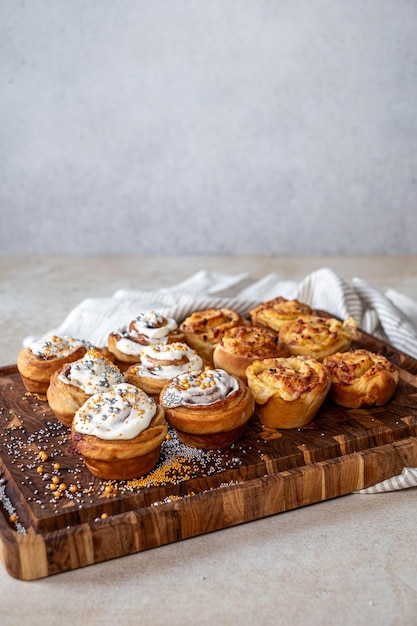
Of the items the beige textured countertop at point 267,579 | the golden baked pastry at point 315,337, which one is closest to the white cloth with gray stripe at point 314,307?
the golden baked pastry at point 315,337

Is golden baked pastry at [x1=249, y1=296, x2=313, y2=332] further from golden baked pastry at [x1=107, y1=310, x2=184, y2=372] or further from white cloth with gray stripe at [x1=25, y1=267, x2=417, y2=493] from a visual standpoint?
golden baked pastry at [x1=107, y1=310, x2=184, y2=372]

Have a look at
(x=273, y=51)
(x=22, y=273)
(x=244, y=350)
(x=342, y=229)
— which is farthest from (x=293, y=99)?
(x=244, y=350)

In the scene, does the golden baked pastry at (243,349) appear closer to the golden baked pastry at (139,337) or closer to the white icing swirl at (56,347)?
the golden baked pastry at (139,337)

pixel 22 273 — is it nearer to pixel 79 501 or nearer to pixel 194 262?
pixel 194 262

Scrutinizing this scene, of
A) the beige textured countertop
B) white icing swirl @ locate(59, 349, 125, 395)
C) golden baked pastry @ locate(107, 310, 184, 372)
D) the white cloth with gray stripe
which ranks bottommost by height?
the beige textured countertop

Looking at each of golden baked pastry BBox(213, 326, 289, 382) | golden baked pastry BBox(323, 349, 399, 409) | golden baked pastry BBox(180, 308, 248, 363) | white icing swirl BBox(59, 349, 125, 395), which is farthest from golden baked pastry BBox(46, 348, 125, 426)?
golden baked pastry BBox(323, 349, 399, 409)

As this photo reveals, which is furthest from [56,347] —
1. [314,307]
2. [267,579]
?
[314,307]
